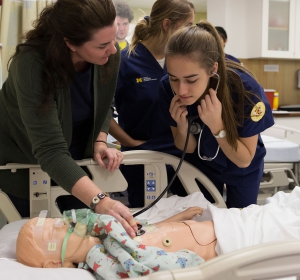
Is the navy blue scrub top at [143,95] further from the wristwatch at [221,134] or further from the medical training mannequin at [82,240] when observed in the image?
the medical training mannequin at [82,240]

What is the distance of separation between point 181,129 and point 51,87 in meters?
0.56

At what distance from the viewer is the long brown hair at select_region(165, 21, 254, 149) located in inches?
54.4

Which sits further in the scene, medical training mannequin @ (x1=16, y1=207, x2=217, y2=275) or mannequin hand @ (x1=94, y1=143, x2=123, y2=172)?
mannequin hand @ (x1=94, y1=143, x2=123, y2=172)

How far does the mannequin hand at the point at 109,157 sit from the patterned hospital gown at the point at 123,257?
0.39 m

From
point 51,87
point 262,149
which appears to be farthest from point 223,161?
point 51,87

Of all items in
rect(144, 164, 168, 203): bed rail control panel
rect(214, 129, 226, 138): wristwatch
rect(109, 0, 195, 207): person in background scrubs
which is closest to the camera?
rect(214, 129, 226, 138): wristwatch

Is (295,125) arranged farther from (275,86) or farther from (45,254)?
(45,254)

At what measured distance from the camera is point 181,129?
5.18 ft

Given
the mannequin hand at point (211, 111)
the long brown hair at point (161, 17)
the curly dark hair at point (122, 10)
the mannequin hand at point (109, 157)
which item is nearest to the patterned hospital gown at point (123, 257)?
the mannequin hand at point (109, 157)

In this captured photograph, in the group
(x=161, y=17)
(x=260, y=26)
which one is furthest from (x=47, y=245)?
(x=260, y=26)

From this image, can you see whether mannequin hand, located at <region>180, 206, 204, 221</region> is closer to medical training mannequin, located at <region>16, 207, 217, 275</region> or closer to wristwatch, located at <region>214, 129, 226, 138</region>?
medical training mannequin, located at <region>16, 207, 217, 275</region>

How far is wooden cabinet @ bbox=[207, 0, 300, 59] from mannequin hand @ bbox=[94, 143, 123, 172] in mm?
3359

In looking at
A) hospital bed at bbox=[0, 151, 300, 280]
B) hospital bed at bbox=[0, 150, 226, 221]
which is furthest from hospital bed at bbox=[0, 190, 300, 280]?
hospital bed at bbox=[0, 150, 226, 221]

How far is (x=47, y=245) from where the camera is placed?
45.5 inches
